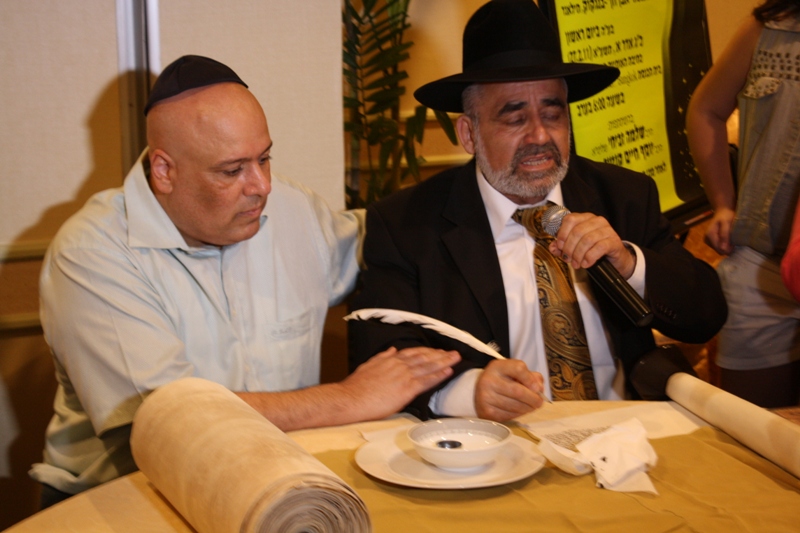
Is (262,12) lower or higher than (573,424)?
higher

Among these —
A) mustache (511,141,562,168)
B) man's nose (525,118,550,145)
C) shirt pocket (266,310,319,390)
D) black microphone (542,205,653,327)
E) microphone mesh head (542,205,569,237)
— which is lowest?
shirt pocket (266,310,319,390)

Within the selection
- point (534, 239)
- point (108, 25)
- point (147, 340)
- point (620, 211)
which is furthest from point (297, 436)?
point (108, 25)

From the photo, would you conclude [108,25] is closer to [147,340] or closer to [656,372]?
[147,340]

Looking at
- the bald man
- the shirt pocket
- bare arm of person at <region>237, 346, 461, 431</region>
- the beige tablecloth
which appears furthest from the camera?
the shirt pocket

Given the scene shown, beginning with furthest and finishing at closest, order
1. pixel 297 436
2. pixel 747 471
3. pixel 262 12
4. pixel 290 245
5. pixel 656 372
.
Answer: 1. pixel 262 12
2. pixel 290 245
3. pixel 656 372
4. pixel 297 436
5. pixel 747 471

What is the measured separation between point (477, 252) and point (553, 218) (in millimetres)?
291

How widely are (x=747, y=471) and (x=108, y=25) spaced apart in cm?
213

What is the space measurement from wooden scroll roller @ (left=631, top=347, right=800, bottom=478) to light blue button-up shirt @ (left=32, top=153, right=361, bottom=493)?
93 cm

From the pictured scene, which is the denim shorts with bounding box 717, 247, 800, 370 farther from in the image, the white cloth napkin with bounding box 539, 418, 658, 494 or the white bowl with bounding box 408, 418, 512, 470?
the white bowl with bounding box 408, 418, 512, 470

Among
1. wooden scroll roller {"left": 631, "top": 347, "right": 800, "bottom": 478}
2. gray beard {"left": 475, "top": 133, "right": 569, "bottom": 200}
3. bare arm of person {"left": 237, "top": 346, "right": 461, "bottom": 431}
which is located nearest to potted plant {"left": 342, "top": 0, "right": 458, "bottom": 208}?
gray beard {"left": 475, "top": 133, "right": 569, "bottom": 200}

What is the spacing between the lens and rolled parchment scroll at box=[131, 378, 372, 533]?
1.07 metres

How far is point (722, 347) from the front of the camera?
8.44 ft

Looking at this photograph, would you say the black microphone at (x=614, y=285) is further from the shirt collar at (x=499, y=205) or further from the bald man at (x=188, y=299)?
the bald man at (x=188, y=299)

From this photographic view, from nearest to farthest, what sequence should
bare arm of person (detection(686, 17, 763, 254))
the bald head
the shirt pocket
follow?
the bald head
the shirt pocket
bare arm of person (detection(686, 17, 763, 254))
